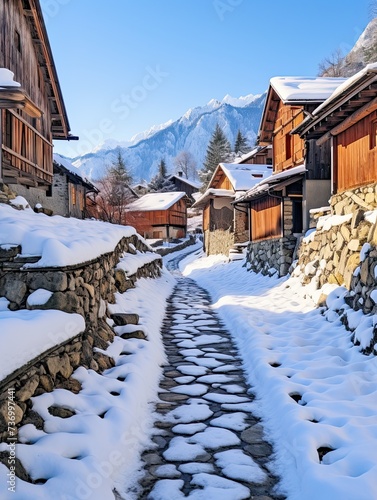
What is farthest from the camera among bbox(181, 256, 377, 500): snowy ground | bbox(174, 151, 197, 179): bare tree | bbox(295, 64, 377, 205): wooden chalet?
bbox(174, 151, 197, 179): bare tree

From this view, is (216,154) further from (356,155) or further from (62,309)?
(62,309)

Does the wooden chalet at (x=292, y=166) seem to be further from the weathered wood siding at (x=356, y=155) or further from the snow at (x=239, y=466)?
the snow at (x=239, y=466)

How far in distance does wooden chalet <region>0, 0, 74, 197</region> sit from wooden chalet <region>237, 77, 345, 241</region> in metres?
7.95

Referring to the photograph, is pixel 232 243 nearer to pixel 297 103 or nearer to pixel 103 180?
pixel 297 103

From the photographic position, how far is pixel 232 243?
24188 mm

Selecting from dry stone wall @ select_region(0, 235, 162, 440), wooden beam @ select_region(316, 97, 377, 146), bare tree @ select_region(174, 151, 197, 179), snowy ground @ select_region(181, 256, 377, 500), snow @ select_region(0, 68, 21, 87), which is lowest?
snowy ground @ select_region(181, 256, 377, 500)

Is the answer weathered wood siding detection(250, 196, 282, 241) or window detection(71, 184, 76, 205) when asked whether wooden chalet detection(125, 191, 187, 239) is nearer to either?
window detection(71, 184, 76, 205)

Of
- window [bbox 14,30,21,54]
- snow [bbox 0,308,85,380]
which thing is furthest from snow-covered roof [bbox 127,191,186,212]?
snow [bbox 0,308,85,380]

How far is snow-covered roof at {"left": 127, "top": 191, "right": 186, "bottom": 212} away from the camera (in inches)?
1607

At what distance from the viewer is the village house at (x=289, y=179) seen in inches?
497

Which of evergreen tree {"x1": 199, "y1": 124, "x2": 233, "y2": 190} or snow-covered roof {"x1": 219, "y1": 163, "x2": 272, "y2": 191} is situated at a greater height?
evergreen tree {"x1": 199, "y1": 124, "x2": 233, "y2": 190}

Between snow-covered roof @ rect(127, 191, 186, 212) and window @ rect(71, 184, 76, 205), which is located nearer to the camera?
window @ rect(71, 184, 76, 205)

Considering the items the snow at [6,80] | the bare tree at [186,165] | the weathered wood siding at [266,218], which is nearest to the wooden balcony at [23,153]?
the snow at [6,80]

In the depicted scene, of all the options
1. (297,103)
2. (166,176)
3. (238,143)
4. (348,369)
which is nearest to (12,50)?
(297,103)
